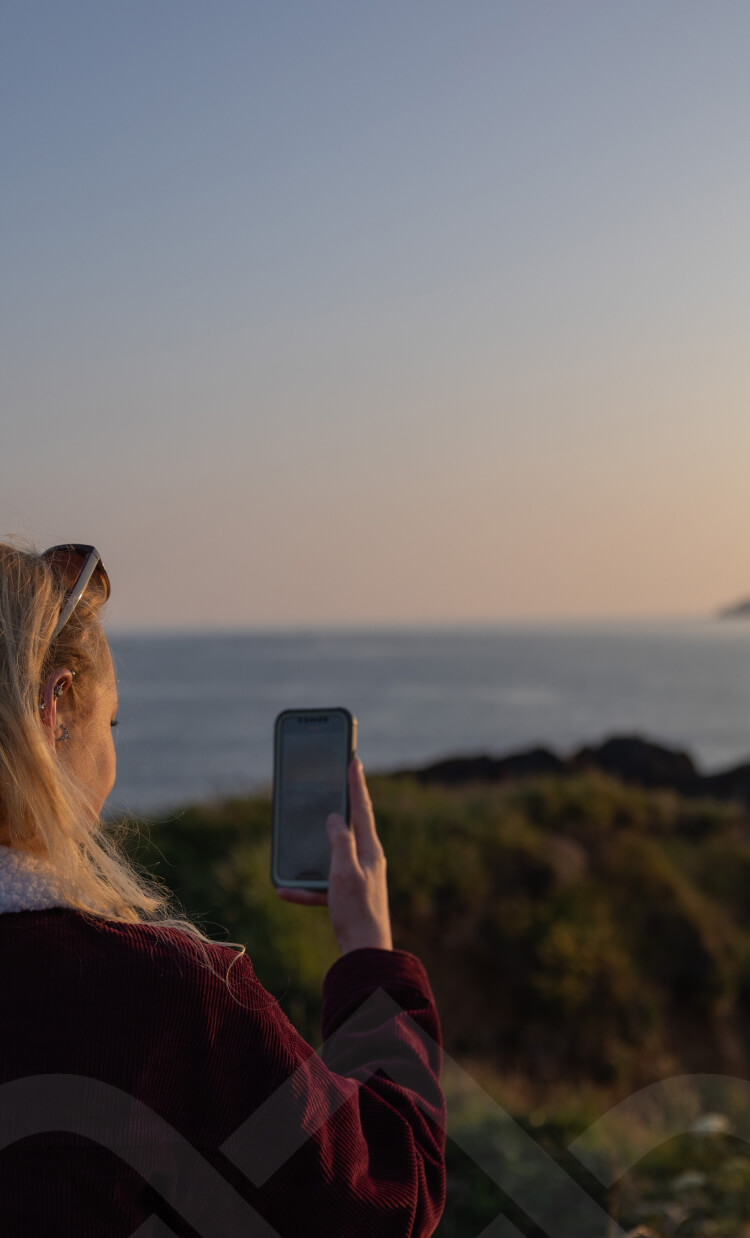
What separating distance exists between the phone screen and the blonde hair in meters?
0.79

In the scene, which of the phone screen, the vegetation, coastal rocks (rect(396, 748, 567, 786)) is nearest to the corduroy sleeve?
the phone screen

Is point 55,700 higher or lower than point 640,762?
higher

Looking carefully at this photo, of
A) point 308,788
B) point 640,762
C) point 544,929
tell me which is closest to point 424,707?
point 640,762

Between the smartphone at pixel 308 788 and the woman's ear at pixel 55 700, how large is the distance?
2.74ft

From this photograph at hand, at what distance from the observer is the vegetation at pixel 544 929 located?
912 cm

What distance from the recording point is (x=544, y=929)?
11.7 meters

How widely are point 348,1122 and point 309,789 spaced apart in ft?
3.08

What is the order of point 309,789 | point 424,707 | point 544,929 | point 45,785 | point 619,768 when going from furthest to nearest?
point 424,707 < point 619,768 < point 544,929 < point 309,789 < point 45,785

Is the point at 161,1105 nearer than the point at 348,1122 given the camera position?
Yes

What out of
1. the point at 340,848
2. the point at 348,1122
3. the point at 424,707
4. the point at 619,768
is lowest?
the point at 424,707

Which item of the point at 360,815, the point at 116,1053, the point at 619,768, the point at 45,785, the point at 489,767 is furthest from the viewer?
the point at 619,768

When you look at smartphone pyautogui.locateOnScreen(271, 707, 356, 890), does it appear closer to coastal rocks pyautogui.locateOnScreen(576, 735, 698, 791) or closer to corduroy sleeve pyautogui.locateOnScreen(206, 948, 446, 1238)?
corduroy sleeve pyautogui.locateOnScreen(206, 948, 446, 1238)

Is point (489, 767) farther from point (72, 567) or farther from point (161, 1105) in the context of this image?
point (161, 1105)

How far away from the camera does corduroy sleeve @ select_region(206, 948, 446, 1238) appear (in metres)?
1.24
